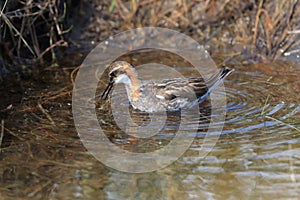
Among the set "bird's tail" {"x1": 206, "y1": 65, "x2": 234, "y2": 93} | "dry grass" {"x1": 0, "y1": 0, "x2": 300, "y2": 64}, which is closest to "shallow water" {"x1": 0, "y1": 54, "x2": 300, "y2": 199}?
"bird's tail" {"x1": 206, "y1": 65, "x2": 234, "y2": 93}

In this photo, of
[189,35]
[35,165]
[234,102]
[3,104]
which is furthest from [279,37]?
[35,165]

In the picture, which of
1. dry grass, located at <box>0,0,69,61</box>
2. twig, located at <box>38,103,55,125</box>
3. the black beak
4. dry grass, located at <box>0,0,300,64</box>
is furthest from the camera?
dry grass, located at <box>0,0,300,64</box>

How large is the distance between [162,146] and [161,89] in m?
1.50

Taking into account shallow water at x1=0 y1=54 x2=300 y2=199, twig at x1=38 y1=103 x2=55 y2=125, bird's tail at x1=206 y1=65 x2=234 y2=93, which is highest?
bird's tail at x1=206 y1=65 x2=234 y2=93

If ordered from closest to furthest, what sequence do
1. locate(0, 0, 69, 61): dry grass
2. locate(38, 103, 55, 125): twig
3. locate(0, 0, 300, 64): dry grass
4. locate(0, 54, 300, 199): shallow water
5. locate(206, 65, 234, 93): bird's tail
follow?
locate(0, 54, 300, 199): shallow water
locate(38, 103, 55, 125): twig
locate(206, 65, 234, 93): bird's tail
locate(0, 0, 69, 61): dry grass
locate(0, 0, 300, 64): dry grass

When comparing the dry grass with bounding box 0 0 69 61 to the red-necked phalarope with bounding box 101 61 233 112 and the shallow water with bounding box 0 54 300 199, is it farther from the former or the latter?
the red-necked phalarope with bounding box 101 61 233 112

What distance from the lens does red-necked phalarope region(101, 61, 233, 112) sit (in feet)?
24.7

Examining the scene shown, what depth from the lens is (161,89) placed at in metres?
7.64

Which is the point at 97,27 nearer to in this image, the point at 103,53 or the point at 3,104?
the point at 103,53

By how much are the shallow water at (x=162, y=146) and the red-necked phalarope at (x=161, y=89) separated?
0.18 m

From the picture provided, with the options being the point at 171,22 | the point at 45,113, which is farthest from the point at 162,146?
the point at 171,22

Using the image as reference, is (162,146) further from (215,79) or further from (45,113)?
(215,79)

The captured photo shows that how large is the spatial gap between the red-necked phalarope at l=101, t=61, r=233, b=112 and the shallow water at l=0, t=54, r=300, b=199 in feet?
0.58

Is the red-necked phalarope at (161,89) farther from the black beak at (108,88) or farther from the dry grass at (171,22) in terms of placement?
the dry grass at (171,22)
